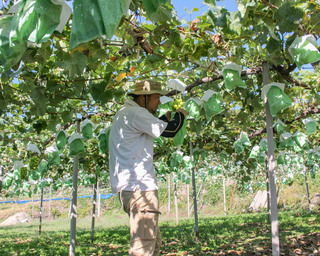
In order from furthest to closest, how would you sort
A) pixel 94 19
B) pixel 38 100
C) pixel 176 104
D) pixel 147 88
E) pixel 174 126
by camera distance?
1. pixel 176 104
2. pixel 38 100
3. pixel 147 88
4. pixel 174 126
5. pixel 94 19

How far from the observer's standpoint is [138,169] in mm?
2041

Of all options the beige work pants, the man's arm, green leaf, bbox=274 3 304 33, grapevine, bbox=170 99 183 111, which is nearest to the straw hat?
the man's arm

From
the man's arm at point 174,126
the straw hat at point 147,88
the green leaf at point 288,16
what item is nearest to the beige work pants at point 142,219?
the man's arm at point 174,126

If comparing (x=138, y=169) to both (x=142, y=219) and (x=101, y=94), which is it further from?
(x=101, y=94)

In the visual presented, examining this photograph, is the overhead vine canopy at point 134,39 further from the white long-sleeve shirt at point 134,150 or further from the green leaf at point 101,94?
the white long-sleeve shirt at point 134,150

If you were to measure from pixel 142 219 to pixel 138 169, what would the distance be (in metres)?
0.34

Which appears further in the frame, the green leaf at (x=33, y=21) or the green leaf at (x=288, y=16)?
the green leaf at (x=288, y=16)

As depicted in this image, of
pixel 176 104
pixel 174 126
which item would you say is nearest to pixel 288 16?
pixel 174 126

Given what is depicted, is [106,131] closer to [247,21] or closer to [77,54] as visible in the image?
[77,54]

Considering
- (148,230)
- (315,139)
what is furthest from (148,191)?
(315,139)

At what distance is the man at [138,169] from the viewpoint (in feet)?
6.26

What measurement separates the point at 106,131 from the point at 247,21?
7.05ft

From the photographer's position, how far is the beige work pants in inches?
73.7

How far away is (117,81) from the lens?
2.63m
